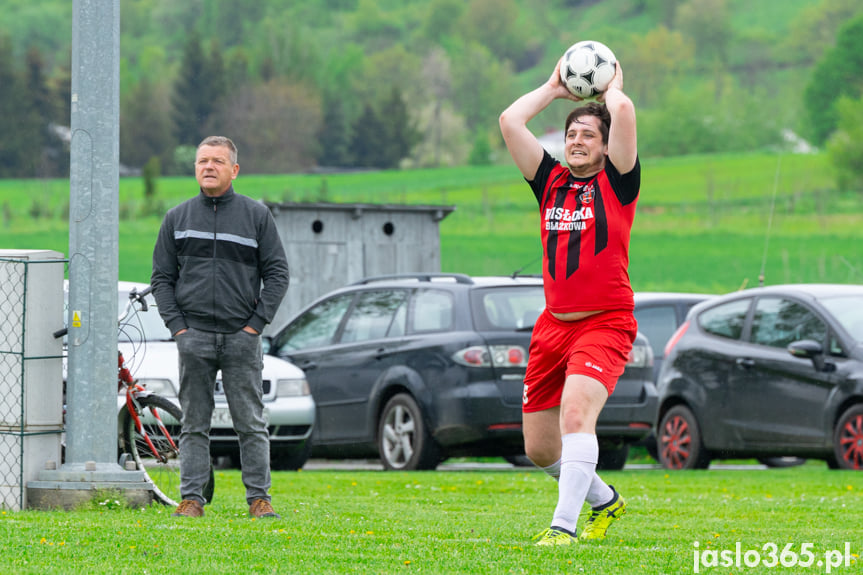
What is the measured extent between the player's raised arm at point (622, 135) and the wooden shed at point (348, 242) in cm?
1502

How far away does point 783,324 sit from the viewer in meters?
13.4

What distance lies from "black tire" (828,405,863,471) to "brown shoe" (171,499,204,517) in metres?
6.77

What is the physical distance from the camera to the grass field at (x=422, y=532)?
18.2 feet

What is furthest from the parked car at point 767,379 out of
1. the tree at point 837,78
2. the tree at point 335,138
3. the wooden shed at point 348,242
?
the tree at point 837,78

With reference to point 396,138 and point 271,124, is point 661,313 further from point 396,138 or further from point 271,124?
point 271,124

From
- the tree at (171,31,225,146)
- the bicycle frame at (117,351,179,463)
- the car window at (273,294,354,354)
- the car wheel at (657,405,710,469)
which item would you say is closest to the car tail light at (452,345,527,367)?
the car window at (273,294,354,354)

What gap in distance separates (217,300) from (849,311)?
7.40 m

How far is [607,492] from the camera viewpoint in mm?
6645

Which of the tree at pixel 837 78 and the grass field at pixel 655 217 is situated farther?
the tree at pixel 837 78

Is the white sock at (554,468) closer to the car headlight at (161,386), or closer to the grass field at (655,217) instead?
the car headlight at (161,386)

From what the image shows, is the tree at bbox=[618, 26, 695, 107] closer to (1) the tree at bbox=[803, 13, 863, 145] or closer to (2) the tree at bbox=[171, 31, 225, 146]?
(1) the tree at bbox=[803, 13, 863, 145]

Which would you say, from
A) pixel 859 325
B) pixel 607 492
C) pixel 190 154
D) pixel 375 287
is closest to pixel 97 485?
pixel 607 492

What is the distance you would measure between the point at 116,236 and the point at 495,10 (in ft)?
497

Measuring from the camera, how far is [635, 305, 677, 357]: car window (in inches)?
623
